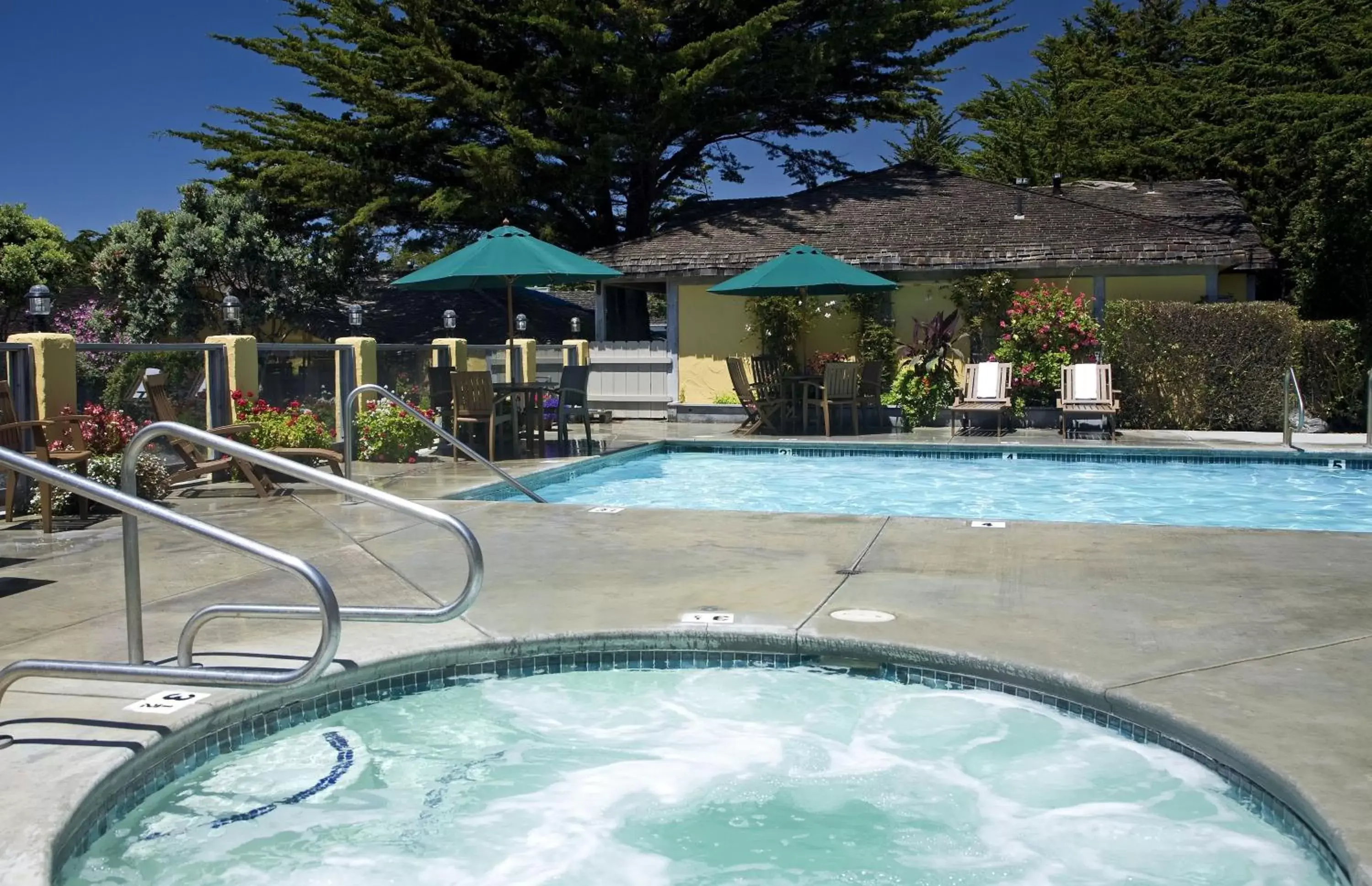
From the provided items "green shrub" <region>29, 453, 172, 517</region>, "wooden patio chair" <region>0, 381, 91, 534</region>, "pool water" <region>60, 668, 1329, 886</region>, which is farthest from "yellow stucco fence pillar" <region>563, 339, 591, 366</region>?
"pool water" <region>60, 668, 1329, 886</region>

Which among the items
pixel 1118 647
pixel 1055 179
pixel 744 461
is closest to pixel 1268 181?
pixel 1055 179

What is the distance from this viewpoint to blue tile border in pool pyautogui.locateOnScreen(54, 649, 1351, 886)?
12.2 ft

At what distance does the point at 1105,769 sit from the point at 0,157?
90.9 metres

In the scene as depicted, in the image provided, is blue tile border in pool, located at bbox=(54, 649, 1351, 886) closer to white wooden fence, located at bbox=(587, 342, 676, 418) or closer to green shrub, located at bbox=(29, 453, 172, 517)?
green shrub, located at bbox=(29, 453, 172, 517)

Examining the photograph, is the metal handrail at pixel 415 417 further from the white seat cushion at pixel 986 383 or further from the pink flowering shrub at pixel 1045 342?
the pink flowering shrub at pixel 1045 342

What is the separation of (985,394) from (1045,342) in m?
1.31

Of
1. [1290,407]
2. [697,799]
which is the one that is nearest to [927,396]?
[1290,407]

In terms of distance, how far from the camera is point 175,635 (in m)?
5.39

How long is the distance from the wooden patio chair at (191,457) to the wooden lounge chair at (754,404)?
24.0 feet

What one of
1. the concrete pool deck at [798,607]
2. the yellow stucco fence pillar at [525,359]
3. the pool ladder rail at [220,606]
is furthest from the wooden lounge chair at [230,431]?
the yellow stucco fence pillar at [525,359]

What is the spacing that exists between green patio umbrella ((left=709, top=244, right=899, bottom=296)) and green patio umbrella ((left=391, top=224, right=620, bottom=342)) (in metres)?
2.44

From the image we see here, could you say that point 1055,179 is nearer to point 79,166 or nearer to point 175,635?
point 175,635

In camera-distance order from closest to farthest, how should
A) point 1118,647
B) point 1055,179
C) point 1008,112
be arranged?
point 1118,647, point 1055,179, point 1008,112

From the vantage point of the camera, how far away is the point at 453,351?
14.8 m
